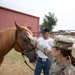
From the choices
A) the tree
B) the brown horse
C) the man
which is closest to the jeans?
the man

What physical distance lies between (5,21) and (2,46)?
1669 cm

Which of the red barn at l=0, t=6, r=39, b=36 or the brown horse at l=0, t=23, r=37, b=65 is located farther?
the red barn at l=0, t=6, r=39, b=36

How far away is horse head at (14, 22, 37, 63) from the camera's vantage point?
352 cm

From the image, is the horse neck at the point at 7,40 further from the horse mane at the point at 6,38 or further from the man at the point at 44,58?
the man at the point at 44,58

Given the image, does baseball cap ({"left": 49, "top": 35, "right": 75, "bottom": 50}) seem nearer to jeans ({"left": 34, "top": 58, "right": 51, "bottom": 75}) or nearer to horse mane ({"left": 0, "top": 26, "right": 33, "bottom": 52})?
horse mane ({"left": 0, "top": 26, "right": 33, "bottom": 52})

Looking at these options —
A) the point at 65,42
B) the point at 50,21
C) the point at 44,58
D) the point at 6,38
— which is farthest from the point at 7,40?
the point at 50,21

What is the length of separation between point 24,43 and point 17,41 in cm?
14

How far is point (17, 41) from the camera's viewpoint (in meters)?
3.55

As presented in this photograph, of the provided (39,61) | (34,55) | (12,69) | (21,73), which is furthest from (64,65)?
(12,69)

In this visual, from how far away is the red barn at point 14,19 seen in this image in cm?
1965

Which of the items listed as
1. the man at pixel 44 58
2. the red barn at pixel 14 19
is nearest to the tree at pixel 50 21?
the red barn at pixel 14 19

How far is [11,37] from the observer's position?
3506mm

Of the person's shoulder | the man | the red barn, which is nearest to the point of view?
the person's shoulder

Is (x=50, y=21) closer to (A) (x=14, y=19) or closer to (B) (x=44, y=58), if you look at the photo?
(A) (x=14, y=19)
